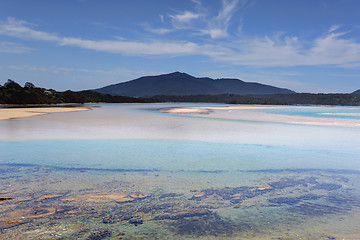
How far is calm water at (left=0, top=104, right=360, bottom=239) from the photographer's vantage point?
135 inches

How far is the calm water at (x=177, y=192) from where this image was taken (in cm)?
343

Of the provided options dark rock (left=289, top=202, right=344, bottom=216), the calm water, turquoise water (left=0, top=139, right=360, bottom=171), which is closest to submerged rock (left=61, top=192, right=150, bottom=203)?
the calm water

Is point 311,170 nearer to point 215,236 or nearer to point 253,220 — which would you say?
point 253,220

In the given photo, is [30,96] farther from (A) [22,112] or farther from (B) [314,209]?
(B) [314,209]

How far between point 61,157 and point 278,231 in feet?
Result: 19.1

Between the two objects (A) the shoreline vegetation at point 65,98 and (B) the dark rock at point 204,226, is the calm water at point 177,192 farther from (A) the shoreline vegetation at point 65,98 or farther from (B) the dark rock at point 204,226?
(A) the shoreline vegetation at point 65,98

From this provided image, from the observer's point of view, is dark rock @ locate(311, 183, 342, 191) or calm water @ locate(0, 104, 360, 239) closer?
calm water @ locate(0, 104, 360, 239)

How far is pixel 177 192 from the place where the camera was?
4.80m

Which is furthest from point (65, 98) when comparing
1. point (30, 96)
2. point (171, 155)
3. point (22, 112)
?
point (171, 155)

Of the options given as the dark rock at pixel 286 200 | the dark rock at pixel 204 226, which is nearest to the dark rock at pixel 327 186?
the dark rock at pixel 286 200

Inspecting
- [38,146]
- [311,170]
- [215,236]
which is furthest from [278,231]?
[38,146]

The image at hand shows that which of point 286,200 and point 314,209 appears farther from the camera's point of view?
point 286,200

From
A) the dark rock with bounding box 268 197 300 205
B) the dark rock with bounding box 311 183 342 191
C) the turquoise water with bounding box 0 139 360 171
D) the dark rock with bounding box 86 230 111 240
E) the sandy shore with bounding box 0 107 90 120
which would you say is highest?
the dark rock with bounding box 86 230 111 240

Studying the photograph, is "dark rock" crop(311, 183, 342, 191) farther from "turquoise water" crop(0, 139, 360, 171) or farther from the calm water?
"turquoise water" crop(0, 139, 360, 171)
